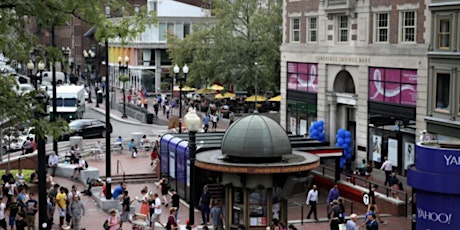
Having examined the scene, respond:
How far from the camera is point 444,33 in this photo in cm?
3522

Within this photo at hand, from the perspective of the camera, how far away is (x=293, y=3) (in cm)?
5038

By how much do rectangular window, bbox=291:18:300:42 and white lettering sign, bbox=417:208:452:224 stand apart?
2558 cm

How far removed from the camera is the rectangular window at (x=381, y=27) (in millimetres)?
40562

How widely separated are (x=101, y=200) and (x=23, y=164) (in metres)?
10.7

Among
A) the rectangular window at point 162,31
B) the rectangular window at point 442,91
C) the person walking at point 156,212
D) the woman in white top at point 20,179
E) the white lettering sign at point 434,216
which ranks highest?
the rectangular window at point 162,31

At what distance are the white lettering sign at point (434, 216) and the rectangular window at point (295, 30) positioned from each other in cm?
2558

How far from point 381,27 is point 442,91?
21.2 ft

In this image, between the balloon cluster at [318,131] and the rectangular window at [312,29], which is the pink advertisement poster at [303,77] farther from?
the balloon cluster at [318,131]

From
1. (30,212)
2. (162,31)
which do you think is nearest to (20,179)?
(30,212)

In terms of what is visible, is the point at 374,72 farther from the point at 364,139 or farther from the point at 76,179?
the point at 76,179

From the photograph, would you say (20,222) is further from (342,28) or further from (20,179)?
(342,28)

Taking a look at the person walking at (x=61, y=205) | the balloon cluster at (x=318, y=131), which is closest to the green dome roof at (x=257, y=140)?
the person walking at (x=61, y=205)

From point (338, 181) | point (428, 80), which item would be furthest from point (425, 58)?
point (338, 181)

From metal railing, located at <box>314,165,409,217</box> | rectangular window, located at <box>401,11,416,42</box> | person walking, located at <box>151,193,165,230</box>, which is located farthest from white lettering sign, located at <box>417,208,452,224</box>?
rectangular window, located at <box>401,11,416,42</box>
